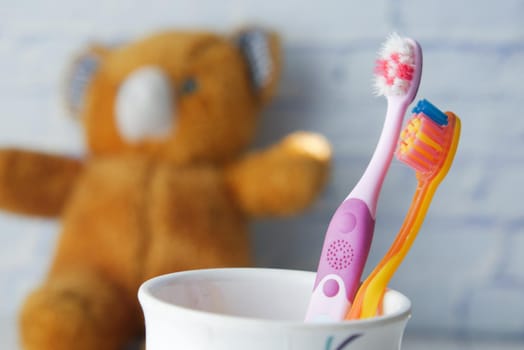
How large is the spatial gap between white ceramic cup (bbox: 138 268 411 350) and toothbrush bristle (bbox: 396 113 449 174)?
0.22 ft

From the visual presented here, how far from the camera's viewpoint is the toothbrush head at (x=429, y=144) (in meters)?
0.35

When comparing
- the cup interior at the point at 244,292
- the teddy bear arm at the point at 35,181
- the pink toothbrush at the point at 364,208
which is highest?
the pink toothbrush at the point at 364,208

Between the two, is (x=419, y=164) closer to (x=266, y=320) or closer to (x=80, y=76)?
(x=266, y=320)

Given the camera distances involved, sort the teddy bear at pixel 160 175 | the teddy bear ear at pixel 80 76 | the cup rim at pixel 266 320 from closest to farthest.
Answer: the cup rim at pixel 266 320 < the teddy bear at pixel 160 175 < the teddy bear ear at pixel 80 76

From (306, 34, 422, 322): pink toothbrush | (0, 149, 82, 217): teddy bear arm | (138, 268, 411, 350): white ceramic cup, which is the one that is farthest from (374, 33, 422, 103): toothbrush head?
(0, 149, 82, 217): teddy bear arm

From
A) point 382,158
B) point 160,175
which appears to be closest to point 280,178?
point 160,175

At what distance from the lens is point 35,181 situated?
0.80 metres

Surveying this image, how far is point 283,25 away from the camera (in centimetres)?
89

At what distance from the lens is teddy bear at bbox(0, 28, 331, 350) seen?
73 cm

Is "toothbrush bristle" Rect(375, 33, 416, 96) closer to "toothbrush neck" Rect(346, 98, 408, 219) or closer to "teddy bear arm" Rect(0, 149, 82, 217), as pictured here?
"toothbrush neck" Rect(346, 98, 408, 219)

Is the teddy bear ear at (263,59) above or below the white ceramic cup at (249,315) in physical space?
above

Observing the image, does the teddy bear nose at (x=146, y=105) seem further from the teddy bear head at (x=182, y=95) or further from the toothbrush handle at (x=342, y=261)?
the toothbrush handle at (x=342, y=261)

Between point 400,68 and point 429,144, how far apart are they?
0.04 metres

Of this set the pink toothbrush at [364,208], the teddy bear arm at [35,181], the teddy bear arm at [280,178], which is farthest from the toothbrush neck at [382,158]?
the teddy bear arm at [35,181]
